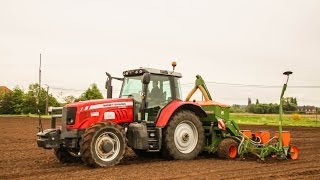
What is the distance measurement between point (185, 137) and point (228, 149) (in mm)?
1192

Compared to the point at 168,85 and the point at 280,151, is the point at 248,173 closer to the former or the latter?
the point at 280,151

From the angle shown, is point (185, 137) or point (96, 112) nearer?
point (96, 112)

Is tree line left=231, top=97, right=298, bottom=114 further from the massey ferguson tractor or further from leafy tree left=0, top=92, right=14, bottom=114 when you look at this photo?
the massey ferguson tractor

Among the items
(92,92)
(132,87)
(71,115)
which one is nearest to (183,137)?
(132,87)

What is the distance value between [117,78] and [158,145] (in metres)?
2.19

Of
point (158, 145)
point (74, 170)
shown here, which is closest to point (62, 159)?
point (74, 170)

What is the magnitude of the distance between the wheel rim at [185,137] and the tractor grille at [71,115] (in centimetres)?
262

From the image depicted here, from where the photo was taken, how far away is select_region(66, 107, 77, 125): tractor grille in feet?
32.1

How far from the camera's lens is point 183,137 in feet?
36.3

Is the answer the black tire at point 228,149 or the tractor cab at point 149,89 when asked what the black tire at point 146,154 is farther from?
the black tire at point 228,149

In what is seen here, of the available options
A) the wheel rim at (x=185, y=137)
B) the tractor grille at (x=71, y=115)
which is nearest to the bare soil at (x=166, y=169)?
the wheel rim at (x=185, y=137)

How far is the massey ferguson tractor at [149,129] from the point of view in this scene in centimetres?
962

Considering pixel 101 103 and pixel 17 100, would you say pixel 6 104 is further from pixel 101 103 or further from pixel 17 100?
pixel 101 103

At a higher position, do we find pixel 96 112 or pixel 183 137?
pixel 96 112
